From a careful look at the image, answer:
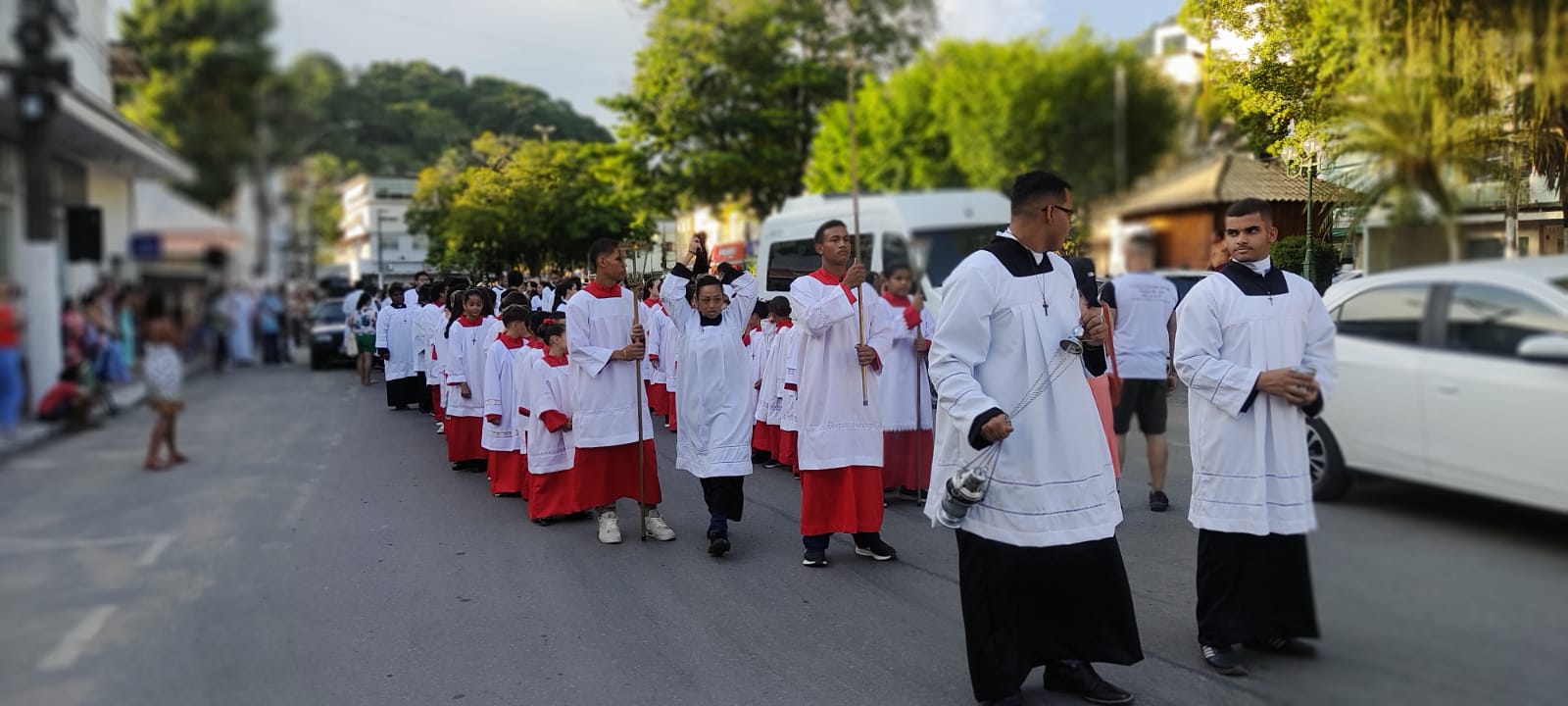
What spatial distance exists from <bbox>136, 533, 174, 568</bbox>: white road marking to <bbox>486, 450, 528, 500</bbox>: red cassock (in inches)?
231

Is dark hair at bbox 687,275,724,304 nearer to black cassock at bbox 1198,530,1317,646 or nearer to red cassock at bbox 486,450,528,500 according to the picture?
red cassock at bbox 486,450,528,500

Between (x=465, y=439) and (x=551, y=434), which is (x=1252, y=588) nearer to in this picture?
(x=551, y=434)

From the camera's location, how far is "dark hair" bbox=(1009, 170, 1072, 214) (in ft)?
12.0

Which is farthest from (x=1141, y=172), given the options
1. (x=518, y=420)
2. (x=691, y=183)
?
(x=518, y=420)

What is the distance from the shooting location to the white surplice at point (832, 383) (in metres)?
5.87

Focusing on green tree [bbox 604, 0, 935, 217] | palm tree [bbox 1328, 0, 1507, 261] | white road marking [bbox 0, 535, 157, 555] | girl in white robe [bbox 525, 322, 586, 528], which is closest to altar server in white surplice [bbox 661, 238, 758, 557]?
girl in white robe [bbox 525, 322, 586, 528]

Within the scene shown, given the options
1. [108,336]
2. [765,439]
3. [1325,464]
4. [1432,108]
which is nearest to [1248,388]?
[1325,464]

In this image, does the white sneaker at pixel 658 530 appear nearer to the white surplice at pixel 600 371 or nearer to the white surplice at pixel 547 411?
the white surplice at pixel 600 371

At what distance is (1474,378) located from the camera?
2.32 m

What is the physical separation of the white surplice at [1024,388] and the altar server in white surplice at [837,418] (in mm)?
2053

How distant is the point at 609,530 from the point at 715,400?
988mm

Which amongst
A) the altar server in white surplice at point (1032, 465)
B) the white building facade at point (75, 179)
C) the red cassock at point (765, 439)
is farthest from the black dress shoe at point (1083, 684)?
the red cassock at point (765, 439)

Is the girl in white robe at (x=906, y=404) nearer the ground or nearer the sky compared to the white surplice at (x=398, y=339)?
nearer the ground

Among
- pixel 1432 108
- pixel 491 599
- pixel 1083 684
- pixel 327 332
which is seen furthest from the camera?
pixel 491 599
